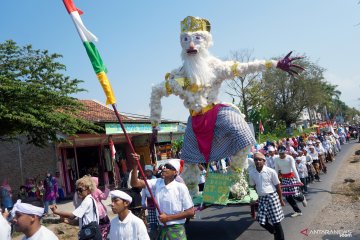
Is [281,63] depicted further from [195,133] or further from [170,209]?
[170,209]

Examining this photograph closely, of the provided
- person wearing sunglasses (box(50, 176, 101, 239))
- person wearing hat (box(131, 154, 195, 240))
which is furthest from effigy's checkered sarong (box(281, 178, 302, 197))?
person wearing sunglasses (box(50, 176, 101, 239))

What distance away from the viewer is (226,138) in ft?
21.3

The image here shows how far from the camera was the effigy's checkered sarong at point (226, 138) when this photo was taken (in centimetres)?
631

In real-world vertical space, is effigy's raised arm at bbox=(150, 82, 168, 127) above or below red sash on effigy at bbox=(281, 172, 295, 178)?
above

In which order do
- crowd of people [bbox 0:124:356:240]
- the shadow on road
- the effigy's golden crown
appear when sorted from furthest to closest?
the shadow on road
the effigy's golden crown
crowd of people [bbox 0:124:356:240]

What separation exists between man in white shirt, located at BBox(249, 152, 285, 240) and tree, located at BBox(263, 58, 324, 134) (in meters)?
33.8

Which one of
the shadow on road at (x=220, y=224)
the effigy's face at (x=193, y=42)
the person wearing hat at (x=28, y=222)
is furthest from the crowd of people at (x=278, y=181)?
the person wearing hat at (x=28, y=222)

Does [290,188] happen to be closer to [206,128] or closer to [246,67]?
[206,128]

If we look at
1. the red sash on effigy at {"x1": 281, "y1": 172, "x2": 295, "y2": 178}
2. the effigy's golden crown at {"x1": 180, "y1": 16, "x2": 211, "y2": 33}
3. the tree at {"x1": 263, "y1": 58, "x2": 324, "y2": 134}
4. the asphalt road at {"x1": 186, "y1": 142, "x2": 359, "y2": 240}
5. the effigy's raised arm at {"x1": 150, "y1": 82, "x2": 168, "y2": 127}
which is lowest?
the asphalt road at {"x1": 186, "y1": 142, "x2": 359, "y2": 240}

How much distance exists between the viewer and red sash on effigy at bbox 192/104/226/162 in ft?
21.2

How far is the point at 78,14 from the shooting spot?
3752mm

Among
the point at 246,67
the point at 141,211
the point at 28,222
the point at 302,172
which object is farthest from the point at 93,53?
the point at 302,172

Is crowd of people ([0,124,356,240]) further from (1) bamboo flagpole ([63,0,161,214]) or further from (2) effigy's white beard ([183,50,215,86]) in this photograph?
(2) effigy's white beard ([183,50,215,86])

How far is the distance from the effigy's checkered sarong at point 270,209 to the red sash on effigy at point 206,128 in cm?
126
